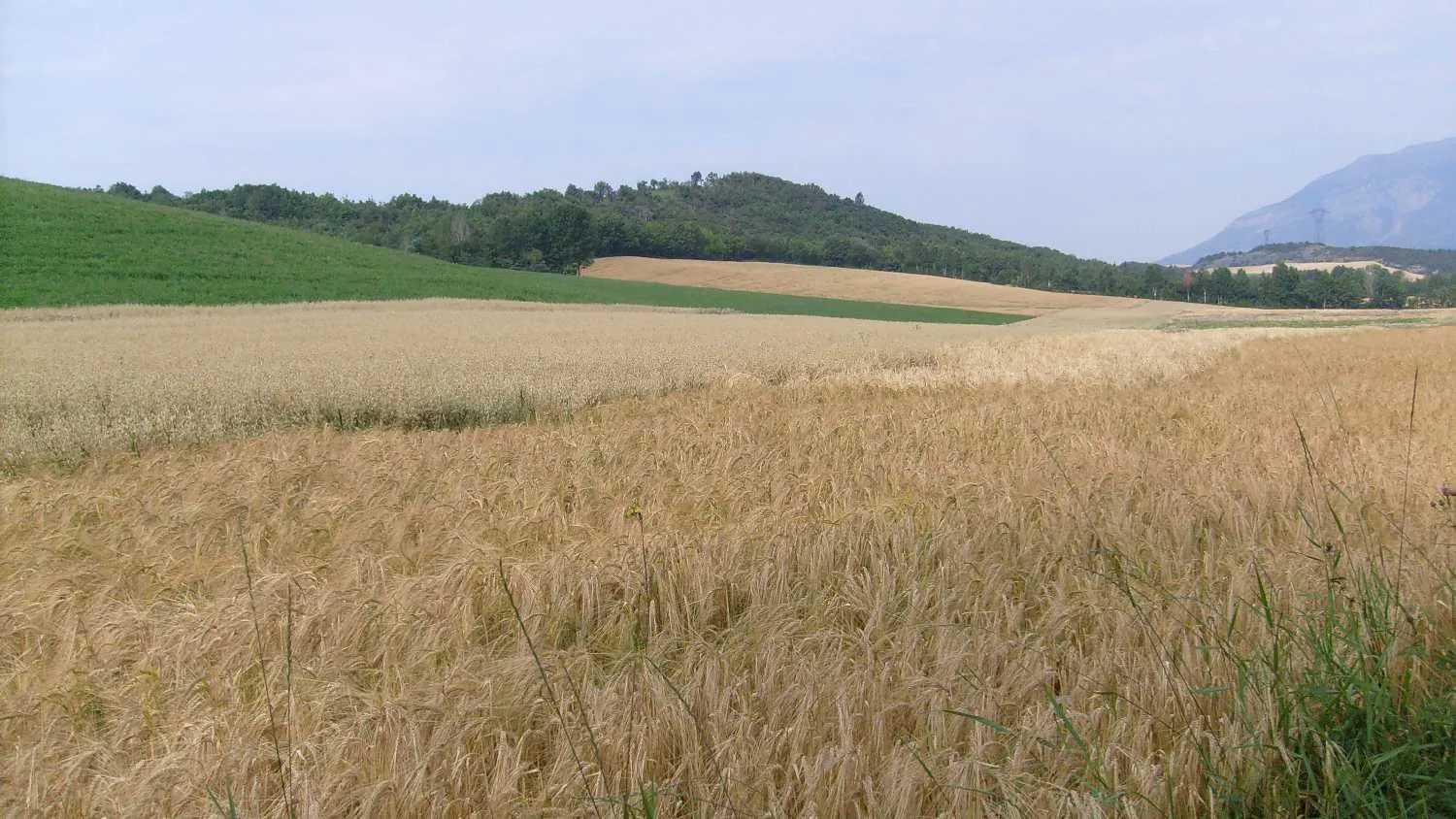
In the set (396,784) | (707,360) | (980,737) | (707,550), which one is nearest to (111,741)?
(396,784)

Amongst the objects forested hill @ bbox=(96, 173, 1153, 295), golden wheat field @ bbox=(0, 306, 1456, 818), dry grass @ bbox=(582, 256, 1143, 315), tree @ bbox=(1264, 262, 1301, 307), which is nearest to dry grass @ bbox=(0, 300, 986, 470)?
golden wheat field @ bbox=(0, 306, 1456, 818)

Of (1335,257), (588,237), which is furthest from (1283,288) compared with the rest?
(1335,257)

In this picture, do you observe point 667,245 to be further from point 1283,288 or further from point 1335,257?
point 1335,257

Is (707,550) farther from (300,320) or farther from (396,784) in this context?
(300,320)

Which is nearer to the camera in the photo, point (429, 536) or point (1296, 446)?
point (429, 536)

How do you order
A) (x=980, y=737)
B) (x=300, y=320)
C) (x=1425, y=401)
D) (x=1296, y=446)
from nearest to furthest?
1. (x=980, y=737)
2. (x=1296, y=446)
3. (x=1425, y=401)
4. (x=300, y=320)

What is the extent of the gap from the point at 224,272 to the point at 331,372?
119 feet

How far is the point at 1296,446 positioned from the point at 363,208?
115 m

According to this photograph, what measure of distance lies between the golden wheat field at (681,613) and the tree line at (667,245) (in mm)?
76098

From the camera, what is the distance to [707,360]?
1399cm

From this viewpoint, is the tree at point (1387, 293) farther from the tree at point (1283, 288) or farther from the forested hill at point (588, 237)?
the forested hill at point (588, 237)

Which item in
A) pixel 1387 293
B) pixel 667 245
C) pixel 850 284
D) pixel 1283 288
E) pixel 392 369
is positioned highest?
pixel 667 245

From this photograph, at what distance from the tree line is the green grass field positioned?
66.3ft

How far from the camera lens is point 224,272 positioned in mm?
40250
